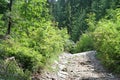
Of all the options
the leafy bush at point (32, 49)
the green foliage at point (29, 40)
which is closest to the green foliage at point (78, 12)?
the green foliage at point (29, 40)

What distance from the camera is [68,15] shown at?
2650 inches

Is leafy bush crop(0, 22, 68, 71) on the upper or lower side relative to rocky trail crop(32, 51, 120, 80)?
upper

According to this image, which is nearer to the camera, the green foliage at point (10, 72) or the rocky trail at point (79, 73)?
the green foliage at point (10, 72)

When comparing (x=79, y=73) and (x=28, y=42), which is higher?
(x=28, y=42)

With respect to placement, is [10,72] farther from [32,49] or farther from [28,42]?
[28,42]

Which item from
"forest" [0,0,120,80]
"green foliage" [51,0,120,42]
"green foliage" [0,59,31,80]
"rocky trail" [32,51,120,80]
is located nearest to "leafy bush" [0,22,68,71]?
"forest" [0,0,120,80]

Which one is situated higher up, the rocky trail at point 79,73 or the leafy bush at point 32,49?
the leafy bush at point 32,49

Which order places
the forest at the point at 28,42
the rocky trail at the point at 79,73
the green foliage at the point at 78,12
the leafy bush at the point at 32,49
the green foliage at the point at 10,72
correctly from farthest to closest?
the green foliage at the point at 78,12 < the rocky trail at the point at 79,73 < the leafy bush at the point at 32,49 < the forest at the point at 28,42 < the green foliage at the point at 10,72

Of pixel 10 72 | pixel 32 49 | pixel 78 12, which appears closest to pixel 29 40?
pixel 32 49

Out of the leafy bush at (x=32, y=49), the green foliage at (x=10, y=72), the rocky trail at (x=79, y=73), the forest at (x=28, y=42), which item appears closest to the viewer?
the green foliage at (x=10, y=72)

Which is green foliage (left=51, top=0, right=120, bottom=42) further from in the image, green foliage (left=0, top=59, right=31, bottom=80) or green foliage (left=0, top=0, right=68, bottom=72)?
green foliage (left=0, top=59, right=31, bottom=80)

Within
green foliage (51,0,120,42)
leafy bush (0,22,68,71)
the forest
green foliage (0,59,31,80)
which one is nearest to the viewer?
green foliage (0,59,31,80)

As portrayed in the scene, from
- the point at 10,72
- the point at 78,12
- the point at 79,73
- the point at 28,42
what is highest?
the point at 28,42

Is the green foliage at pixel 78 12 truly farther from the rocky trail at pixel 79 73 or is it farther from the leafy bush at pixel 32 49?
the leafy bush at pixel 32 49
